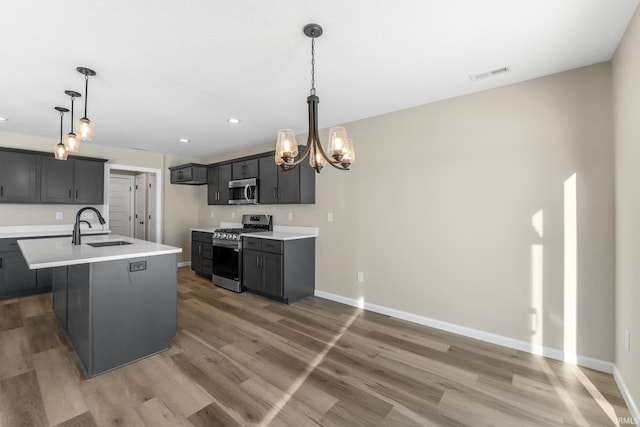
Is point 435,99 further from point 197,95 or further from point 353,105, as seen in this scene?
point 197,95

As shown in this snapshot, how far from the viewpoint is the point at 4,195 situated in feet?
13.3

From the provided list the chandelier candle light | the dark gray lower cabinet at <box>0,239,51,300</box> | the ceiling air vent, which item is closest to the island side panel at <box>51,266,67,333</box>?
the dark gray lower cabinet at <box>0,239,51,300</box>

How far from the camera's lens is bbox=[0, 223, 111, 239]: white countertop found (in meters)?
4.05

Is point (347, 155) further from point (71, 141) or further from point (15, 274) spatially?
point (15, 274)

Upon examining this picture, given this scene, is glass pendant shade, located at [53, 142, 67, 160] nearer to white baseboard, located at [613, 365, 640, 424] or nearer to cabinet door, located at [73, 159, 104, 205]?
cabinet door, located at [73, 159, 104, 205]

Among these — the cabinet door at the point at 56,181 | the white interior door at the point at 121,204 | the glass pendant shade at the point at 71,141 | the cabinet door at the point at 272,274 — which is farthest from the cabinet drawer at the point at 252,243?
the white interior door at the point at 121,204

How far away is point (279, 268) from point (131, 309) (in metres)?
1.75

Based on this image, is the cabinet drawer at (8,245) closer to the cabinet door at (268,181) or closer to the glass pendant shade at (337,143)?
the cabinet door at (268,181)

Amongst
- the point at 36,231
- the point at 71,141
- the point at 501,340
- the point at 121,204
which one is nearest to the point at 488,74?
the point at 501,340

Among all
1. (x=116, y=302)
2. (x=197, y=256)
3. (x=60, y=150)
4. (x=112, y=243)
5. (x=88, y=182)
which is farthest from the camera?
(x=197, y=256)

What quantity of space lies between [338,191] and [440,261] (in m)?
1.57

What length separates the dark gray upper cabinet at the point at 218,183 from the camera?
524 cm

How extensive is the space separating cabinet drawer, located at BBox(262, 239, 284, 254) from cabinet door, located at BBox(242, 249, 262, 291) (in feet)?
0.61

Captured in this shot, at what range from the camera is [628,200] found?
1.85 metres
